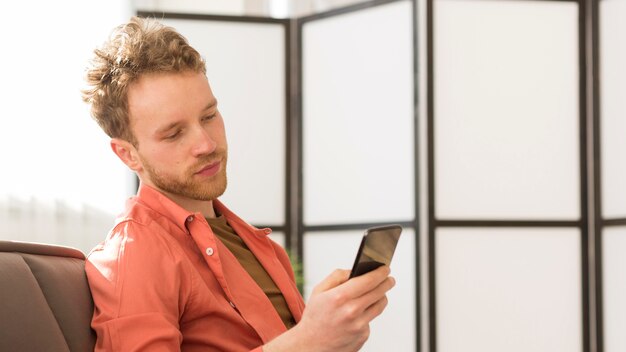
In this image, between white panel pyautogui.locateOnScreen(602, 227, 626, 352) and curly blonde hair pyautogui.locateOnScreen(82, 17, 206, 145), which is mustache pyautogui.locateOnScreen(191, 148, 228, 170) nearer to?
curly blonde hair pyautogui.locateOnScreen(82, 17, 206, 145)

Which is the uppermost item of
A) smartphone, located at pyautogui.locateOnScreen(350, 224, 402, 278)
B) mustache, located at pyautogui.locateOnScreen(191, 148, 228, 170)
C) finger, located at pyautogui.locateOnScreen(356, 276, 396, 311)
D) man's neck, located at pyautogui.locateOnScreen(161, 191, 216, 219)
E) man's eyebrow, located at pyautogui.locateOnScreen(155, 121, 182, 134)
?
man's eyebrow, located at pyautogui.locateOnScreen(155, 121, 182, 134)

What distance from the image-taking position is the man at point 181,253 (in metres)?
1.20

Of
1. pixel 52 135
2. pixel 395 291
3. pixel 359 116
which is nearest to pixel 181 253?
pixel 52 135

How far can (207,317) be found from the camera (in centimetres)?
134

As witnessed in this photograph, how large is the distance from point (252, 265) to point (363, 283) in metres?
0.41

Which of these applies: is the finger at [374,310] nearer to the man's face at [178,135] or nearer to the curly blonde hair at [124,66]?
the man's face at [178,135]

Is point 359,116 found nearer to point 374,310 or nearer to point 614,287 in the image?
point 614,287

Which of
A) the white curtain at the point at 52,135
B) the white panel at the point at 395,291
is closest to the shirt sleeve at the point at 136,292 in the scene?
the white curtain at the point at 52,135

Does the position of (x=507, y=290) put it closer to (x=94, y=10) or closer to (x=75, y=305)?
(x=94, y=10)

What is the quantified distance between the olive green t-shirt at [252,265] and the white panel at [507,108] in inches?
77.5

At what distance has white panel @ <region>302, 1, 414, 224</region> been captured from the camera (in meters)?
3.51

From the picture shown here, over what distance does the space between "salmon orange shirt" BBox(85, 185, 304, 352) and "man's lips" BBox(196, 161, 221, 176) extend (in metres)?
0.08

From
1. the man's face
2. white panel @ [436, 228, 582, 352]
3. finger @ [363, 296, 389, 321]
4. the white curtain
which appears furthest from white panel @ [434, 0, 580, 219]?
finger @ [363, 296, 389, 321]

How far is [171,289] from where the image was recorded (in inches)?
50.1
